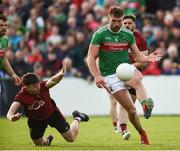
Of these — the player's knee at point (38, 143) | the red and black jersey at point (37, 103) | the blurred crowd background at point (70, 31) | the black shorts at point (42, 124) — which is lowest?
the blurred crowd background at point (70, 31)

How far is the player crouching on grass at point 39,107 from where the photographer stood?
49.1 ft

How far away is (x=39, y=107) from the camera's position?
15.4 m

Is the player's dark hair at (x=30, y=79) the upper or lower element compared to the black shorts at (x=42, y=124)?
upper

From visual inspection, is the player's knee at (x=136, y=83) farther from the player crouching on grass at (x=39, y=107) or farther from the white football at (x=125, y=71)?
the white football at (x=125, y=71)

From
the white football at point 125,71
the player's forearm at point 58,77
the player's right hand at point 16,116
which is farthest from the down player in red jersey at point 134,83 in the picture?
the player's right hand at point 16,116

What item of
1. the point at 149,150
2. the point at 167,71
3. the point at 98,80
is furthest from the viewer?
the point at 167,71

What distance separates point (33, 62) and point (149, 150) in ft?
45.5

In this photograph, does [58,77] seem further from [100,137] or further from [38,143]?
[100,137]

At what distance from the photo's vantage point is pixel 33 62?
90.0ft

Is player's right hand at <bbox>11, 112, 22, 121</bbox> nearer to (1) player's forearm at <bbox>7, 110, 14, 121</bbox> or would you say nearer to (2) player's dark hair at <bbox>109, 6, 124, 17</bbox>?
(1) player's forearm at <bbox>7, 110, 14, 121</bbox>

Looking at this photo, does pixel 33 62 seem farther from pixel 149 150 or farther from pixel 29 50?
pixel 149 150

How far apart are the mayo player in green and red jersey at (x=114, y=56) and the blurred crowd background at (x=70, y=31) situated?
10.5 meters

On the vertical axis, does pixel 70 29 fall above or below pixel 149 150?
below

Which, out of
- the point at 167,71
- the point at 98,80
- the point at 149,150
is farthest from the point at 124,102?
the point at 167,71
